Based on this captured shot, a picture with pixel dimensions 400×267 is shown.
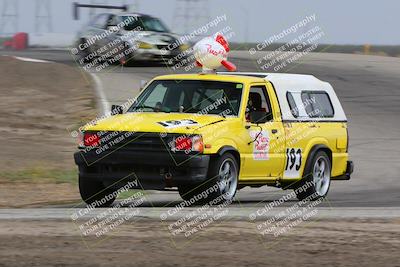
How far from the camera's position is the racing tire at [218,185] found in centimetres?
1181

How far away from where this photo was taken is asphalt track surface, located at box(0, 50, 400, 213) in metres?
14.5

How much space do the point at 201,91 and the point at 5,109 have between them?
40.4ft

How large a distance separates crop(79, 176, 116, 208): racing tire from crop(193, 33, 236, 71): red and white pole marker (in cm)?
233

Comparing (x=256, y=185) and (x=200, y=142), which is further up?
(x=200, y=142)

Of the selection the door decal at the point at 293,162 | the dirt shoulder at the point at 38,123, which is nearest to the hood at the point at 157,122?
the door decal at the point at 293,162

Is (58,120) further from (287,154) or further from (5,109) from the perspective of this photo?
(287,154)

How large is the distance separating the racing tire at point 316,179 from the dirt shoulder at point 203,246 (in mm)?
3650

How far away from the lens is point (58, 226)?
31.8 feet

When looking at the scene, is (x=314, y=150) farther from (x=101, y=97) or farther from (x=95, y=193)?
(x=101, y=97)

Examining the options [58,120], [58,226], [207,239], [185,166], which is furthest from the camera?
[58,120]

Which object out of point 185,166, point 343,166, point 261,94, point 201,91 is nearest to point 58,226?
point 185,166

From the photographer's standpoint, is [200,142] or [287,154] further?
[287,154]

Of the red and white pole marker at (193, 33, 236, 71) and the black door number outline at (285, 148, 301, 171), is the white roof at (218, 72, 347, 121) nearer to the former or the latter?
the red and white pole marker at (193, 33, 236, 71)

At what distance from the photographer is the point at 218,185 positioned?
11.9 meters
